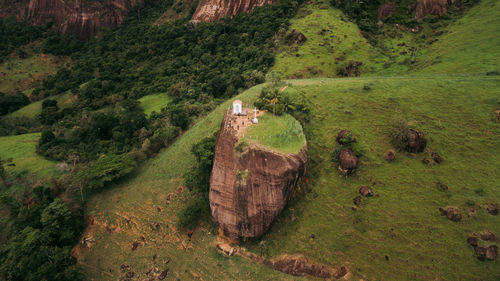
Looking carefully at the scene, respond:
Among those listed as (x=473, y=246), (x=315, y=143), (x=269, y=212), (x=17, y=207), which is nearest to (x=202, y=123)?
(x=315, y=143)

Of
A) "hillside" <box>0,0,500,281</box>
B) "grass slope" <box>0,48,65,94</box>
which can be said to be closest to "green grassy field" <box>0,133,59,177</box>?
"hillside" <box>0,0,500,281</box>

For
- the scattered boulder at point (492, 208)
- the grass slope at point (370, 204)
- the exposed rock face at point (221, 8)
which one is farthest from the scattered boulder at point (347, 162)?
the exposed rock face at point (221, 8)

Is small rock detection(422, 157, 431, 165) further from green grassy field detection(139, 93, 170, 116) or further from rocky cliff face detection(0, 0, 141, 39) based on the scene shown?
rocky cliff face detection(0, 0, 141, 39)

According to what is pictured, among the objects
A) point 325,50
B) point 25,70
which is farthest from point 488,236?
point 25,70

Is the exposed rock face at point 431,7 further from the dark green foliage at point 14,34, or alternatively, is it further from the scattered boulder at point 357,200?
the dark green foliage at point 14,34

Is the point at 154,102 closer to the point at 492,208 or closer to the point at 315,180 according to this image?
the point at 315,180

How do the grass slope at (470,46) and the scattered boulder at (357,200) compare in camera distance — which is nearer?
the scattered boulder at (357,200)

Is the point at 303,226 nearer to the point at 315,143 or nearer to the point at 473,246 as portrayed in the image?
the point at 315,143
